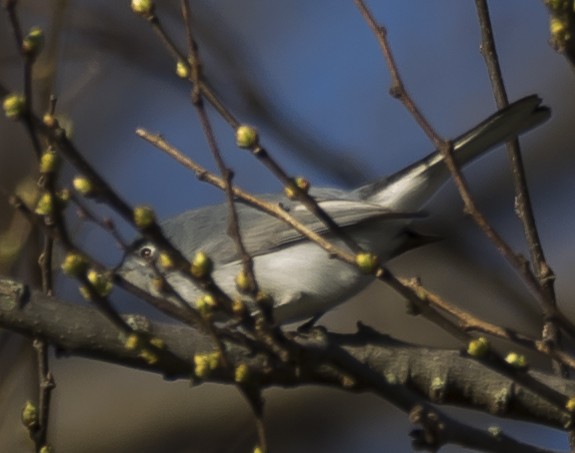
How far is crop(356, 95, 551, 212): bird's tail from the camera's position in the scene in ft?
7.84

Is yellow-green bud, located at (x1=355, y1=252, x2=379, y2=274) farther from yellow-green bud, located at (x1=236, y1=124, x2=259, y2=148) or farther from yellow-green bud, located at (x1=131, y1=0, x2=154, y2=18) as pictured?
yellow-green bud, located at (x1=131, y1=0, x2=154, y2=18)

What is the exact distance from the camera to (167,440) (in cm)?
338

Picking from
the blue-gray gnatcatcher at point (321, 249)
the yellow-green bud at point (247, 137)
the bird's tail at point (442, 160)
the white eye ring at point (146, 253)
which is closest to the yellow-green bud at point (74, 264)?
the white eye ring at point (146, 253)

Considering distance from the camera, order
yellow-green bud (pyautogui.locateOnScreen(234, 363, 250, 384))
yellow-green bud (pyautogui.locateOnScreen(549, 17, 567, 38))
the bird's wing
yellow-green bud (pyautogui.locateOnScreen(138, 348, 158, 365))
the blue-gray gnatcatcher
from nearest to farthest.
Answer: yellow-green bud (pyautogui.locateOnScreen(549, 17, 567, 38))
yellow-green bud (pyautogui.locateOnScreen(234, 363, 250, 384))
yellow-green bud (pyautogui.locateOnScreen(138, 348, 158, 365))
the blue-gray gnatcatcher
the bird's wing

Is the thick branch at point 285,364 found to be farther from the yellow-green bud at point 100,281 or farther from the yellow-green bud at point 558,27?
the yellow-green bud at point 558,27

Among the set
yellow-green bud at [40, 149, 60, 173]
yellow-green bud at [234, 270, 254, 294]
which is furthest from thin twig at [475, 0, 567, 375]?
yellow-green bud at [40, 149, 60, 173]

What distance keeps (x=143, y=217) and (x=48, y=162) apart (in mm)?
135

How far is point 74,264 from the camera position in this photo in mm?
1354

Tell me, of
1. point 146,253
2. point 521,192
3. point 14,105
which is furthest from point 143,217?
point 521,192

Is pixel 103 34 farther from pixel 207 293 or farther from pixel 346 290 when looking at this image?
pixel 207 293

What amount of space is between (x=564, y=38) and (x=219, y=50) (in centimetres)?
217

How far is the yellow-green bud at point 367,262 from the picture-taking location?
143 centimetres

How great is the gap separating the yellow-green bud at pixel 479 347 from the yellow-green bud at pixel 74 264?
512mm

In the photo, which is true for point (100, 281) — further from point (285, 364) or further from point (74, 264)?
point (285, 364)
